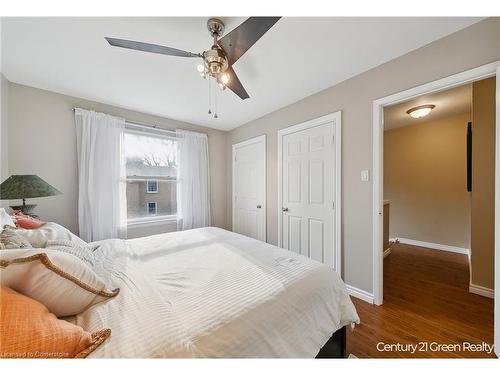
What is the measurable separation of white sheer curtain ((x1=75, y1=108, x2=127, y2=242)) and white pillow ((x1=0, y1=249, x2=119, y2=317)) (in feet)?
6.80

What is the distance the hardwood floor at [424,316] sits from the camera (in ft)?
4.54

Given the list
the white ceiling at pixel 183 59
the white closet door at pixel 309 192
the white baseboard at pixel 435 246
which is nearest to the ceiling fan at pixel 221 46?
the white ceiling at pixel 183 59

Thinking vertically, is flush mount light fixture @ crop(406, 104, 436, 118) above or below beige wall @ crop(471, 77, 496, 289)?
above

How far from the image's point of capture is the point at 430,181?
146 inches

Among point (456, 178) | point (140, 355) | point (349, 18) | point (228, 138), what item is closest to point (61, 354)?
point (140, 355)

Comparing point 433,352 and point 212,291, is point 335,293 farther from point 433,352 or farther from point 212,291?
point 433,352

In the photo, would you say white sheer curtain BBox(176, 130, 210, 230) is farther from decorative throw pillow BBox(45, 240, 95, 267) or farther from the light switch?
the light switch

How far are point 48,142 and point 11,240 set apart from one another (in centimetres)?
204

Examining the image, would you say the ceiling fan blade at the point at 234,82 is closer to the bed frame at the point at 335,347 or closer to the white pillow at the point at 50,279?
the white pillow at the point at 50,279

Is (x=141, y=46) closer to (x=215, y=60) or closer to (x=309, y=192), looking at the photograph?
(x=215, y=60)

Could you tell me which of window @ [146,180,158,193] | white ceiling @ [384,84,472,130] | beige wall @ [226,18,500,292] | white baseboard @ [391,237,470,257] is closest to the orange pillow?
beige wall @ [226,18,500,292]

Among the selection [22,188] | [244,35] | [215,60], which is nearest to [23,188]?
[22,188]

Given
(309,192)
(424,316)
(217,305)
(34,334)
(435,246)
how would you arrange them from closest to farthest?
(34,334) → (217,305) → (424,316) → (309,192) → (435,246)

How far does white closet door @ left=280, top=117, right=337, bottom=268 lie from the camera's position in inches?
91.0
